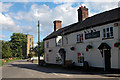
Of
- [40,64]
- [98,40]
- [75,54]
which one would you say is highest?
[98,40]

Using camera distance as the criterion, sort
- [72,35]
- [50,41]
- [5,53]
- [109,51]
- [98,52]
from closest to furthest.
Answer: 1. [109,51]
2. [98,52]
3. [72,35]
4. [50,41]
5. [5,53]

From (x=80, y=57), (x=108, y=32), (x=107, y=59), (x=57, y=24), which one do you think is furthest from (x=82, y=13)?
(x=57, y=24)

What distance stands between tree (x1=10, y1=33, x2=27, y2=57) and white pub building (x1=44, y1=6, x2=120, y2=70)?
61154 mm

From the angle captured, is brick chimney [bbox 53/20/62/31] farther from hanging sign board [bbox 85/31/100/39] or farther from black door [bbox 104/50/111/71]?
black door [bbox 104/50/111/71]

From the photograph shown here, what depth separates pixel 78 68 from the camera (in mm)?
20000

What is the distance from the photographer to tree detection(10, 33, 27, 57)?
82.9m

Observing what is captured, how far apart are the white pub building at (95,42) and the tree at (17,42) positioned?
61.2 m

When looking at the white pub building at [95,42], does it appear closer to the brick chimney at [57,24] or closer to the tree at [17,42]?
the brick chimney at [57,24]

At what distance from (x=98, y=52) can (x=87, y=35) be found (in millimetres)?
A: 2885

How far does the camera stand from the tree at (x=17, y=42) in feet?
272

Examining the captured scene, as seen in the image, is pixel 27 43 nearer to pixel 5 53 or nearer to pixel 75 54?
pixel 5 53

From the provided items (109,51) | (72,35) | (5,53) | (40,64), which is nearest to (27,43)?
(5,53)

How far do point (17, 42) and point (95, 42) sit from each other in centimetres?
7220

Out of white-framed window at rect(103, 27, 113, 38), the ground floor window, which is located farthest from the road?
white-framed window at rect(103, 27, 113, 38)
